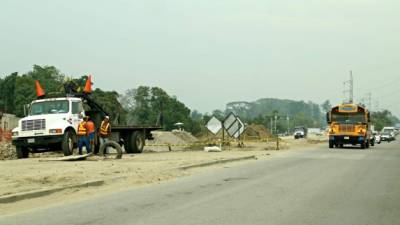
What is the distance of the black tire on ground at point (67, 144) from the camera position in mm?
22953

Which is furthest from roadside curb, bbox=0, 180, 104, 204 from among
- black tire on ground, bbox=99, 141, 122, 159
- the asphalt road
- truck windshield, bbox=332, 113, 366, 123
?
truck windshield, bbox=332, 113, 366, 123

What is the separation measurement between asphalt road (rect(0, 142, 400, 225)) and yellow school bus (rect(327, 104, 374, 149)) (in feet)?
77.3

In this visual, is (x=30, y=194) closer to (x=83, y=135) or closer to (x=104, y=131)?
(x=83, y=135)

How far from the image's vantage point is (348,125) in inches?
1580

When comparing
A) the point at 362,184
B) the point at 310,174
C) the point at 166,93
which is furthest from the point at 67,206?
the point at 166,93

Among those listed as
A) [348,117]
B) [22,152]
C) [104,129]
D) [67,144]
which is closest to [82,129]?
[67,144]

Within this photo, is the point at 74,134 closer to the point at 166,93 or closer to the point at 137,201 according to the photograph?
the point at 137,201

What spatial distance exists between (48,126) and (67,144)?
1068 mm

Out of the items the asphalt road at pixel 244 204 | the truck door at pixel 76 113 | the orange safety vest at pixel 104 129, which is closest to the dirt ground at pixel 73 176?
the asphalt road at pixel 244 204

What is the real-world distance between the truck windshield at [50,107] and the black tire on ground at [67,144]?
Result: 3.64 feet

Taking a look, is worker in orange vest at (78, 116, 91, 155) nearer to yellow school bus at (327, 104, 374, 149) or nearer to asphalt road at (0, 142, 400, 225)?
asphalt road at (0, 142, 400, 225)

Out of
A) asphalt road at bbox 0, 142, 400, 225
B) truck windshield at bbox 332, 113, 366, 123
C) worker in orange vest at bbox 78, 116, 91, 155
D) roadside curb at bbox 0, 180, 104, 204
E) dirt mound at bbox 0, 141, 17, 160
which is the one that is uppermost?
truck windshield at bbox 332, 113, 366, 123

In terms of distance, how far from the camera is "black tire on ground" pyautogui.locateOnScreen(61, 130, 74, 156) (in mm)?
22953

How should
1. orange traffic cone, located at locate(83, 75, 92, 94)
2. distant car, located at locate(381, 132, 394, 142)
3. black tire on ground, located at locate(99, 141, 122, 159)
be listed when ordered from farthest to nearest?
distant car, located at locate(381, 132, 394, 142) → orange traffic cone, located at locate(83, 75, 92, 94) → black tire on ground, located at locate(99, 141, 122, 159)
